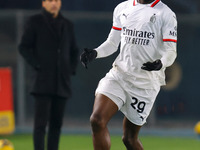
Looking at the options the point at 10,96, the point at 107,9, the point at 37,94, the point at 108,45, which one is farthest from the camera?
the point at 107,9

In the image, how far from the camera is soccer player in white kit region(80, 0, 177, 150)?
20.1ft

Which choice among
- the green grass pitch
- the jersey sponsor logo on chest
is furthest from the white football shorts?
the green grass pitch

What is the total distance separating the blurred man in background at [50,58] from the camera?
7.74 metres

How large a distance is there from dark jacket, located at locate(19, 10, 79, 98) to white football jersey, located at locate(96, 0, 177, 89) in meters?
1.47

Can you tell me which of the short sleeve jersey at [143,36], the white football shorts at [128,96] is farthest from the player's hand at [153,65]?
the white football shorts at [128,96]

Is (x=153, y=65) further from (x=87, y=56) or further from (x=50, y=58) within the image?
(x=50, y=58)

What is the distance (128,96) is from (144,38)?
61 centimetres

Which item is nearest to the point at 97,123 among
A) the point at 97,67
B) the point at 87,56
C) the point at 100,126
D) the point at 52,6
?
the point at 100,126

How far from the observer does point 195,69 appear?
1280 cm

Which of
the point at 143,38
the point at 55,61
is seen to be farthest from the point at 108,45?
the point at 55,61

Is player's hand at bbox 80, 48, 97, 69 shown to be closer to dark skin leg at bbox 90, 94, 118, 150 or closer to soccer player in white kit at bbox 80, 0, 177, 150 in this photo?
soccer player in white kit at bbox 80, 0, 177, 150

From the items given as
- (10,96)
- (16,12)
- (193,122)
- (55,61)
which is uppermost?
(55,61)

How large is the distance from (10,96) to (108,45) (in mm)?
5367

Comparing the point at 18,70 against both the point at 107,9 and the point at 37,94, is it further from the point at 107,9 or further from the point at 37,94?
the point at 37,94
